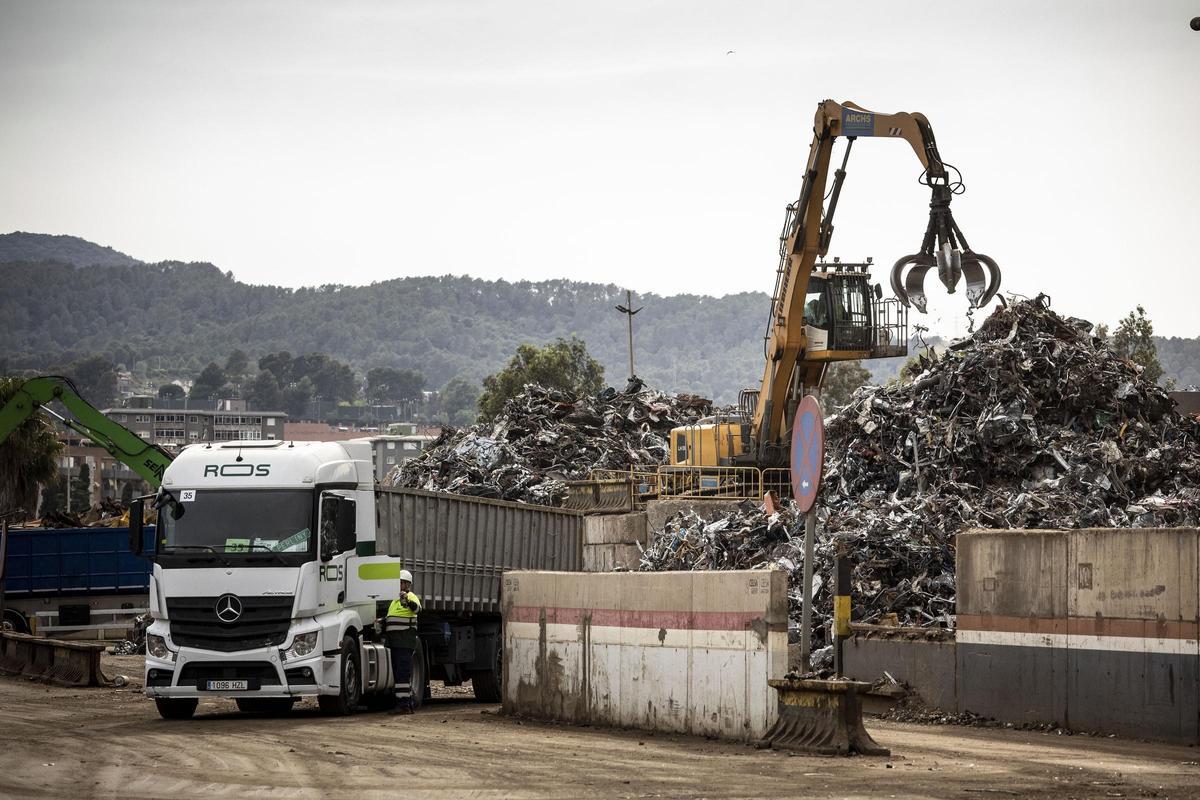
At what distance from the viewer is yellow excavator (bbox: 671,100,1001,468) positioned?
112 feet

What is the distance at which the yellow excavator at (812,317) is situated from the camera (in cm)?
3422

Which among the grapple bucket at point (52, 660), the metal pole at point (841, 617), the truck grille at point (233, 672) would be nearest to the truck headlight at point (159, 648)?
the truck grille at point (233, 672)

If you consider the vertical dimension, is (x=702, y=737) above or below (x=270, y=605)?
→ below

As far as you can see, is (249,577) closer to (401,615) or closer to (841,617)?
(401,615)

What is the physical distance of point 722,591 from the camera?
1580 cm

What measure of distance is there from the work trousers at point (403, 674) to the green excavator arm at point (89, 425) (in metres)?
11.5

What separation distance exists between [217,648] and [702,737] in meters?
6.22

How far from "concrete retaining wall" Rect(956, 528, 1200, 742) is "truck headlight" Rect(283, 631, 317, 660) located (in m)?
7.59

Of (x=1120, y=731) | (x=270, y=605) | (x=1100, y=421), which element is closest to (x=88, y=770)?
(x=270, y=605)

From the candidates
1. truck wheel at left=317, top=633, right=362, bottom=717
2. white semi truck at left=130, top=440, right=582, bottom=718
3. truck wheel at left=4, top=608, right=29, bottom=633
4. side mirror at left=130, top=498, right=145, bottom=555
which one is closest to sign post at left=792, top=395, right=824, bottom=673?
white semi truck at left=130, top=440, right=582, bottom=718

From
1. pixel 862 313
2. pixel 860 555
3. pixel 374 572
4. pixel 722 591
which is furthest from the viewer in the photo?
pixel 862 313

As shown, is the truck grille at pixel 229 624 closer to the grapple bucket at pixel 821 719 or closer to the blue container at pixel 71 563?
the grapple bucket at pixel 821 719

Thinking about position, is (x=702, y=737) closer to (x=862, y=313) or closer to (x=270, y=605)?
(x=270, y=605)

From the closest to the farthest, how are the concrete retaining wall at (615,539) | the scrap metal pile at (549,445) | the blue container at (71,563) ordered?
the blue container at (71,563), the concrete retaining wall at (615,539), the scrap metal pile at (549,445)
